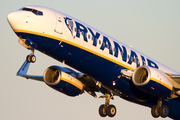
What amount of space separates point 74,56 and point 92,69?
2.09 meters

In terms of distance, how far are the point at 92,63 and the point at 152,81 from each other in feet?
16.1

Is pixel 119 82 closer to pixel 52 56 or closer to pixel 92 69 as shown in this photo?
pixel 92 69

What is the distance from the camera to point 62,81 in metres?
34.1

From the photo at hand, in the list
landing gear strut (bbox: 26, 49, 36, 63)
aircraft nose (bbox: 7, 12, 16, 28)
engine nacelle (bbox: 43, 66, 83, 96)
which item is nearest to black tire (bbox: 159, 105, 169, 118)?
engine nacelle (bbox: 43, 66, 83, 96)

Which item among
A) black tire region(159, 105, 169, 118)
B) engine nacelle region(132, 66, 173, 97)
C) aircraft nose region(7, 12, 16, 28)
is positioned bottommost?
black tire region(159, 105, 169, 118)

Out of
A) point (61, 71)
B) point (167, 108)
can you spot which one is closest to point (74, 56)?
point (61, 71)

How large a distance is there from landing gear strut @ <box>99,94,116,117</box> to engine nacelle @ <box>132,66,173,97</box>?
4.87 metres

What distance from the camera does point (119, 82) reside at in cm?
3117

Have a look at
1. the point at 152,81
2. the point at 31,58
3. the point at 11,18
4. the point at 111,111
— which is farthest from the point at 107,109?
the point at 11,18

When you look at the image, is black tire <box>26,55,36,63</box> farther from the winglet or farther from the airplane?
the winglet

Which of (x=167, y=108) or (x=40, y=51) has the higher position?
(x=40, y=51)

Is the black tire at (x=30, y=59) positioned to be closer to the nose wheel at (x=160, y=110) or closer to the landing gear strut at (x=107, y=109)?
the landing gear strut at (x=107, y=109)

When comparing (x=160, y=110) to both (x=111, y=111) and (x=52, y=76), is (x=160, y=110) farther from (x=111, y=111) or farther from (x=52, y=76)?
(x=52, y=76)

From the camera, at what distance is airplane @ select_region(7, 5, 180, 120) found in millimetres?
27328
